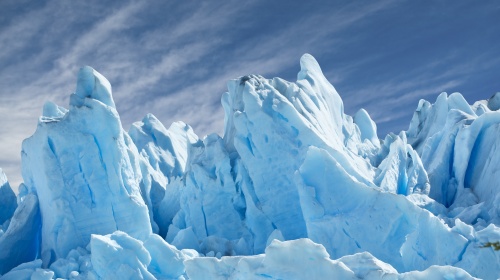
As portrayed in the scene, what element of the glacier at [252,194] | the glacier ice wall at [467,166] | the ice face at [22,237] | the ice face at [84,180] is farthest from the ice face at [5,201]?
the glacier ice wall at [467,166]

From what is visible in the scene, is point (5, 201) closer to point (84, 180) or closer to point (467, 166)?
point (84, 180)

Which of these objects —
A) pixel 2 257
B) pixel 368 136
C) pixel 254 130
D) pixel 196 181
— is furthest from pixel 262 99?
pixel 368 136

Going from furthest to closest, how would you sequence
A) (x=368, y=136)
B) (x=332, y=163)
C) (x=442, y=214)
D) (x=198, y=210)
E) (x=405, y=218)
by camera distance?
(x=368, y=136)
(x=198, y=210)
(x=442, y=214)
(x=332, y=163)
(x=405, y=218)

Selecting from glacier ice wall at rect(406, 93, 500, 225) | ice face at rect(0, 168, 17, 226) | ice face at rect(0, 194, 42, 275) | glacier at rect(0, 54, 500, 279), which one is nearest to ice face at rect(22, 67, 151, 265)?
glacier at rect(0, 54, 500, 279)

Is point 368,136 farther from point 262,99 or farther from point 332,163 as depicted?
point 332,163

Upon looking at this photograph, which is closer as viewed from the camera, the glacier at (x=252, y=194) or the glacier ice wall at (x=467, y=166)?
the glacier at (x=252, y=194)

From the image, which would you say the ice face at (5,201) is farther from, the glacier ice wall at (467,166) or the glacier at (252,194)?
the glacier ice wall at (467,166)

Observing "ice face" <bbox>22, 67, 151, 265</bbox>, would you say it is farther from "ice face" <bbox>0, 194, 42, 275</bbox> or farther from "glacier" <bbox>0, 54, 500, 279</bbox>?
"ice face" <bbox>0, 194, 42, 275</bbox>
